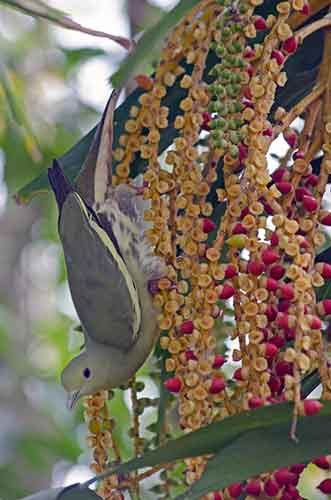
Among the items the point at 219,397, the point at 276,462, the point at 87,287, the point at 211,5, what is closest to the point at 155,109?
the point at 211,5

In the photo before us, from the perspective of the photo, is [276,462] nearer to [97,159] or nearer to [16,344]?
[97,159]

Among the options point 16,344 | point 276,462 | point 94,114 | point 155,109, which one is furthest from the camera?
point 94,114

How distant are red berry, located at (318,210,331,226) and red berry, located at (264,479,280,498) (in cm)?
29

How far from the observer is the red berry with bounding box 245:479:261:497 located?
1035 mm

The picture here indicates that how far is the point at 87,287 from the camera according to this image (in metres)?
1.48

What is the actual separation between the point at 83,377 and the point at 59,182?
29 cm

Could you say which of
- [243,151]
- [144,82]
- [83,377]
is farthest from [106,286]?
[243,151]

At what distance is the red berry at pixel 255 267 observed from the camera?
41.4 inches

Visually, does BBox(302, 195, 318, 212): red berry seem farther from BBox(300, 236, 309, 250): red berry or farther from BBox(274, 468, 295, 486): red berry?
BBox(274, 468, 295, 486): red berry

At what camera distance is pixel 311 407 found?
0.98 meters

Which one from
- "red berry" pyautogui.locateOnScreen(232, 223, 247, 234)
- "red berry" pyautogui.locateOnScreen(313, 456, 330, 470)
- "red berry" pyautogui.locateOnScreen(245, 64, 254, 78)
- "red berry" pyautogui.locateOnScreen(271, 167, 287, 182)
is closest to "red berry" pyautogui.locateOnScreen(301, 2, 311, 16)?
"red berry" pyautogui.locateOnScreen(245, 64, 254, 78)

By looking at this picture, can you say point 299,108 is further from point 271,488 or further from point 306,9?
point 271,488

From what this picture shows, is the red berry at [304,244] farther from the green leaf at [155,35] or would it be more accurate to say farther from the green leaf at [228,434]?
the green leaf at [155,35]

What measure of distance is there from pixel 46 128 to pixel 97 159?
4.08ft
